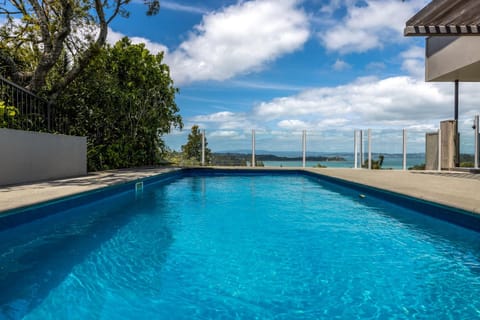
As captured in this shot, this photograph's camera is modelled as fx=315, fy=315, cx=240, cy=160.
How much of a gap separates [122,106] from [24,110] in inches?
123

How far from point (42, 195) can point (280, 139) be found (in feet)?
33.1

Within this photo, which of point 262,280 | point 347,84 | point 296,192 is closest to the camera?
point 262,280

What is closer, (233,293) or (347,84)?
(233,293)

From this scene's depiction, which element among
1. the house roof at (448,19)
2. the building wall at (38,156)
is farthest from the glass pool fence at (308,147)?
the house roof at (448,19)

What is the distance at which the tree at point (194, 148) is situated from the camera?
1302 centimetres

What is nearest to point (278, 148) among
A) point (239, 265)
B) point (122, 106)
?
point (122, 106)

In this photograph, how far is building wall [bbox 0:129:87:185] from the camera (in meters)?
5.61

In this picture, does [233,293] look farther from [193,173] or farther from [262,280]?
[193,173]

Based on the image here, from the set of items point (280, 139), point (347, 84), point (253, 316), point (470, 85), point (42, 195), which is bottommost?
point (253, 316)

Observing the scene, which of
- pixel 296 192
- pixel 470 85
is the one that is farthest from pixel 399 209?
pixel 470 85

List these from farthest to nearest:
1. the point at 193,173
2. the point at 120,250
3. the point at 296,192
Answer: the point at 193,173, the point at 296,192, the point at 120,250

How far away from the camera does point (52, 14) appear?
870 centimetres

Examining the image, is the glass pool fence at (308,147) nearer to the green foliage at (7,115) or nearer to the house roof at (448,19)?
the green foliage at (7,115)

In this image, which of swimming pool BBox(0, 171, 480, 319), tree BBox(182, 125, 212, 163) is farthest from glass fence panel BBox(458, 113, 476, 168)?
tree BBox(182, 125, 212, 163)
